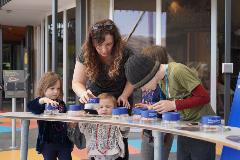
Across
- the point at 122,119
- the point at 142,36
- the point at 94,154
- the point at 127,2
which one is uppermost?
the point at 127,2

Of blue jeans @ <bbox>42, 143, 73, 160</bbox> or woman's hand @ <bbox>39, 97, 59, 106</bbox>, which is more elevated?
woman's hand @ <bbox>39, 97, 59, 106</bbox>

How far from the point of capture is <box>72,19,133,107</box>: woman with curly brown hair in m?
3.60

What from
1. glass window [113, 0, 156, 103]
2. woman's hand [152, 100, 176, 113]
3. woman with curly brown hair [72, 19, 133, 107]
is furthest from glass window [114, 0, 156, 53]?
woman's hand [152, 100, 176, 113]

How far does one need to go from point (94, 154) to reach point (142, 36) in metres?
6.04

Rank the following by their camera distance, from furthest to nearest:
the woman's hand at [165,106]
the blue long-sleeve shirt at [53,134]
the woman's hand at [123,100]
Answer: the blue long-sleeve shirt at [53,134]
the woman's hand at [123,100]
the woman's hand at [165,106]

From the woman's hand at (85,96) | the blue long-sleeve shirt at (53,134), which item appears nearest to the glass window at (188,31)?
the blue long-sleeve shirt at (53,134)

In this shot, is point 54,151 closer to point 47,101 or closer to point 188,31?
point 47,101

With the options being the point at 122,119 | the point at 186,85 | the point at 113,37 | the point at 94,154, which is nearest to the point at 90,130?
A: the point at 94,154

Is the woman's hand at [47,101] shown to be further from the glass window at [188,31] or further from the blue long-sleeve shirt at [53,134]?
the glass window at [188,31]

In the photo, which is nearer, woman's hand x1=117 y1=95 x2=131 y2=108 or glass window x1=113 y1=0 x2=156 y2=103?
woman's hand x1=117 y1=95 x2=131 y2=108

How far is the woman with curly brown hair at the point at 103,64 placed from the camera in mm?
3598

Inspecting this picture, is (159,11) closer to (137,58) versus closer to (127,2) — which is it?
(127,2)

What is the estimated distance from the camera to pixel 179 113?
125 inches

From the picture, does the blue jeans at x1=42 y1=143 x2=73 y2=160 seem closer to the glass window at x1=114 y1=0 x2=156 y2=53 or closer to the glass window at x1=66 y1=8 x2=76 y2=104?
the glass window at x1=114 y1=0 x2=156 y2=53
